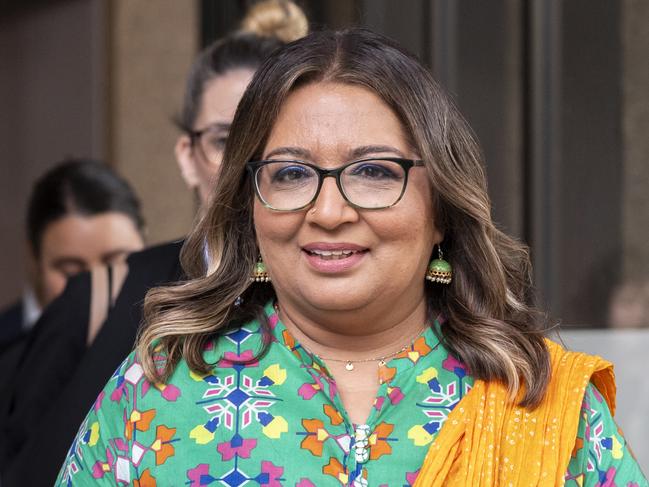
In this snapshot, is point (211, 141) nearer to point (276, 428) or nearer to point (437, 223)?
point (437, 223)

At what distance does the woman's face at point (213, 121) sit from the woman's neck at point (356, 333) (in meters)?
0.86

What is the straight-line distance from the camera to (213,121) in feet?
11.0

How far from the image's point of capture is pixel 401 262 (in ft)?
7.78

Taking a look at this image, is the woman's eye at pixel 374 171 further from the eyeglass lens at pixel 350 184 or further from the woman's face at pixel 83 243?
the woman's face at pixel 83 243

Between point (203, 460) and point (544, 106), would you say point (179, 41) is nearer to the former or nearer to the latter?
point (544, 106)

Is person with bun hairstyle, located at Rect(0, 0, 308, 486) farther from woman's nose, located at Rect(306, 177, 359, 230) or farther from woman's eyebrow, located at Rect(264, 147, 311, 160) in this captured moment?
woman's nose, located at Rect(306, 177, 359, 230)

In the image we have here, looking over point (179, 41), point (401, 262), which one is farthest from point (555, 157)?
point (401, 262)

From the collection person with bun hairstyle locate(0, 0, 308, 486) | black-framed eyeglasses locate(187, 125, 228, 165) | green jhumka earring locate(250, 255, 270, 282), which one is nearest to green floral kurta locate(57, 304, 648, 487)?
green jhumka earring locate(250, 255, 270, 282)

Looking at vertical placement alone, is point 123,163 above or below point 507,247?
below

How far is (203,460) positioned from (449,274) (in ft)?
2.00

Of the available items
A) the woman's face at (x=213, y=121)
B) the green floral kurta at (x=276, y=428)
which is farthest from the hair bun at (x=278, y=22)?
the green floral kurta at (x=276, y=428)

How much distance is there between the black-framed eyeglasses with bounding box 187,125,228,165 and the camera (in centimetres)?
330

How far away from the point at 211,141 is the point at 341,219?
1110mm

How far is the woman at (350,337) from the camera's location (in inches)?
91.4
